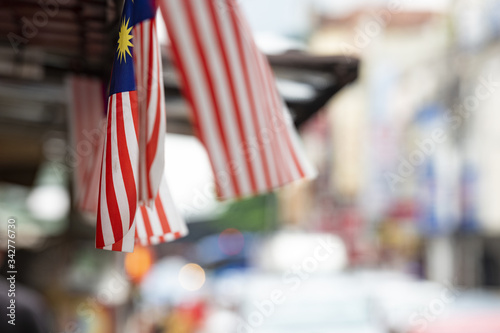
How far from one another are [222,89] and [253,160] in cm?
37

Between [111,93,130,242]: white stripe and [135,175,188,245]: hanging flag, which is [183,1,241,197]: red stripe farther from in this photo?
[111,93,130,242]: white stripe

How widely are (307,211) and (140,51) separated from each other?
66.2ft

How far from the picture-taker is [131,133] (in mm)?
1605

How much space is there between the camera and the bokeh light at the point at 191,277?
14.2m

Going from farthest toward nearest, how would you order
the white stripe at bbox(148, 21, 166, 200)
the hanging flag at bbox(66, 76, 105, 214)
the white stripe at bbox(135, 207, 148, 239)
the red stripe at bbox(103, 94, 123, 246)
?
the hanging flag at bbox(66, 76, 105, 214), the white stripe at bbox(135, 207, 148, 239), the white stripe at bbox(148, 21, 166, 200), the red stripe at bbox(103, 94, 123, 246)

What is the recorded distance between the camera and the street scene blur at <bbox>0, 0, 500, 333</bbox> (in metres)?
2.28

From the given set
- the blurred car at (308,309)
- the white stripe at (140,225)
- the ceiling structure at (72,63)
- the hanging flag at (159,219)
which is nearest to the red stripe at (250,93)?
the ceiling structure at (72,63)

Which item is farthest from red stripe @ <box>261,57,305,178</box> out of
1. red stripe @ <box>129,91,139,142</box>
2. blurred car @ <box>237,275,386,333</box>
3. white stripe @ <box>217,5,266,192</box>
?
blurred car @ <box>237,275,386,333</box>

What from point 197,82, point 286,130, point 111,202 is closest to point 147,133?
point 111,202

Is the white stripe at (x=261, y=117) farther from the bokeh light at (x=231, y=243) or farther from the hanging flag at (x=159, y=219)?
the bokeh light at (x=231, y=243)

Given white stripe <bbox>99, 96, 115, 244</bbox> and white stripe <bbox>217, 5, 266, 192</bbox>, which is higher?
white stripe <bbox>217, 5, 266, 192</bbox>

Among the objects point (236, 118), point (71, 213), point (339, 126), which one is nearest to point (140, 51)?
point (236, 118)

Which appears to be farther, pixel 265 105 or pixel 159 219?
pixel 265 105

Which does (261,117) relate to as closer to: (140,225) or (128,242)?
(140,225)
